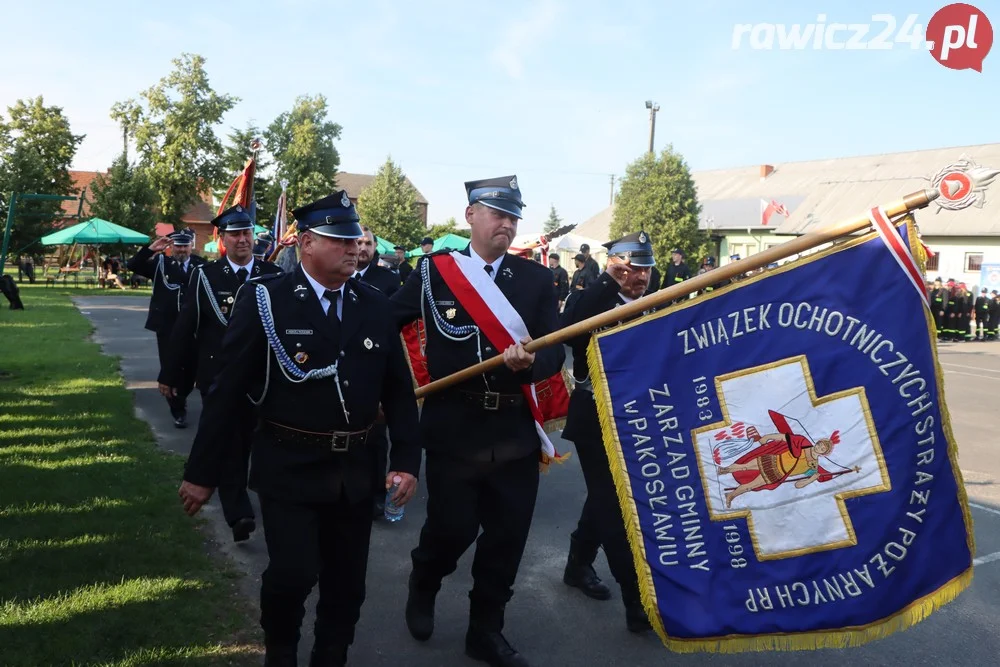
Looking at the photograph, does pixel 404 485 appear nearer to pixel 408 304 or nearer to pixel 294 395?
pixel 294 395

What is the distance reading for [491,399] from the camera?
13.0 feet

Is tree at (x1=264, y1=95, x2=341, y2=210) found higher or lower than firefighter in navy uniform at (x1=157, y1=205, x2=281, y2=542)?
higher

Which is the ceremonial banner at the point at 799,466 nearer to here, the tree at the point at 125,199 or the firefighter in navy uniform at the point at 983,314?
the firefighter in navy uniform at the point at 983,314

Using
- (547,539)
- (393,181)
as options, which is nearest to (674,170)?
(393,181)

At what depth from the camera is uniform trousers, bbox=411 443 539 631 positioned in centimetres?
397

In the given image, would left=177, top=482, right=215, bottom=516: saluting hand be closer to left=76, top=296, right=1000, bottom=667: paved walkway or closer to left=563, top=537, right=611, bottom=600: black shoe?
left=76, top=296, right=1000, bottom=667: paved walkway

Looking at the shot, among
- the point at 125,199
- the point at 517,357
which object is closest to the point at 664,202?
the point at 125,199

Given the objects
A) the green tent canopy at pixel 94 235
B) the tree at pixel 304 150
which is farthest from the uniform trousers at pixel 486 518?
the tree at pixel 304 150

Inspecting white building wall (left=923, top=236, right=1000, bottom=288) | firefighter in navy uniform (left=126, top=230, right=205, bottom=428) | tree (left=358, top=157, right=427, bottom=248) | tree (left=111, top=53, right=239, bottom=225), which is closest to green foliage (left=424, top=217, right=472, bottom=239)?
tree (left=358, top=157, right=427, bottom=248)

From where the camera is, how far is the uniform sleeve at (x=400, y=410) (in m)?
3.66

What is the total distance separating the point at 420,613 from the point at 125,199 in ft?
140

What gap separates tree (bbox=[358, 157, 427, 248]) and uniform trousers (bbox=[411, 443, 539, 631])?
5664cm

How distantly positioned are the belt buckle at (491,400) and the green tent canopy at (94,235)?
3073cm

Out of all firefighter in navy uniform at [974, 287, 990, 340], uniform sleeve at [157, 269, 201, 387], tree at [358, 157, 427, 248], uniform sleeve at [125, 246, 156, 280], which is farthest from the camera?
tree at [358, 157, 427, 248]
